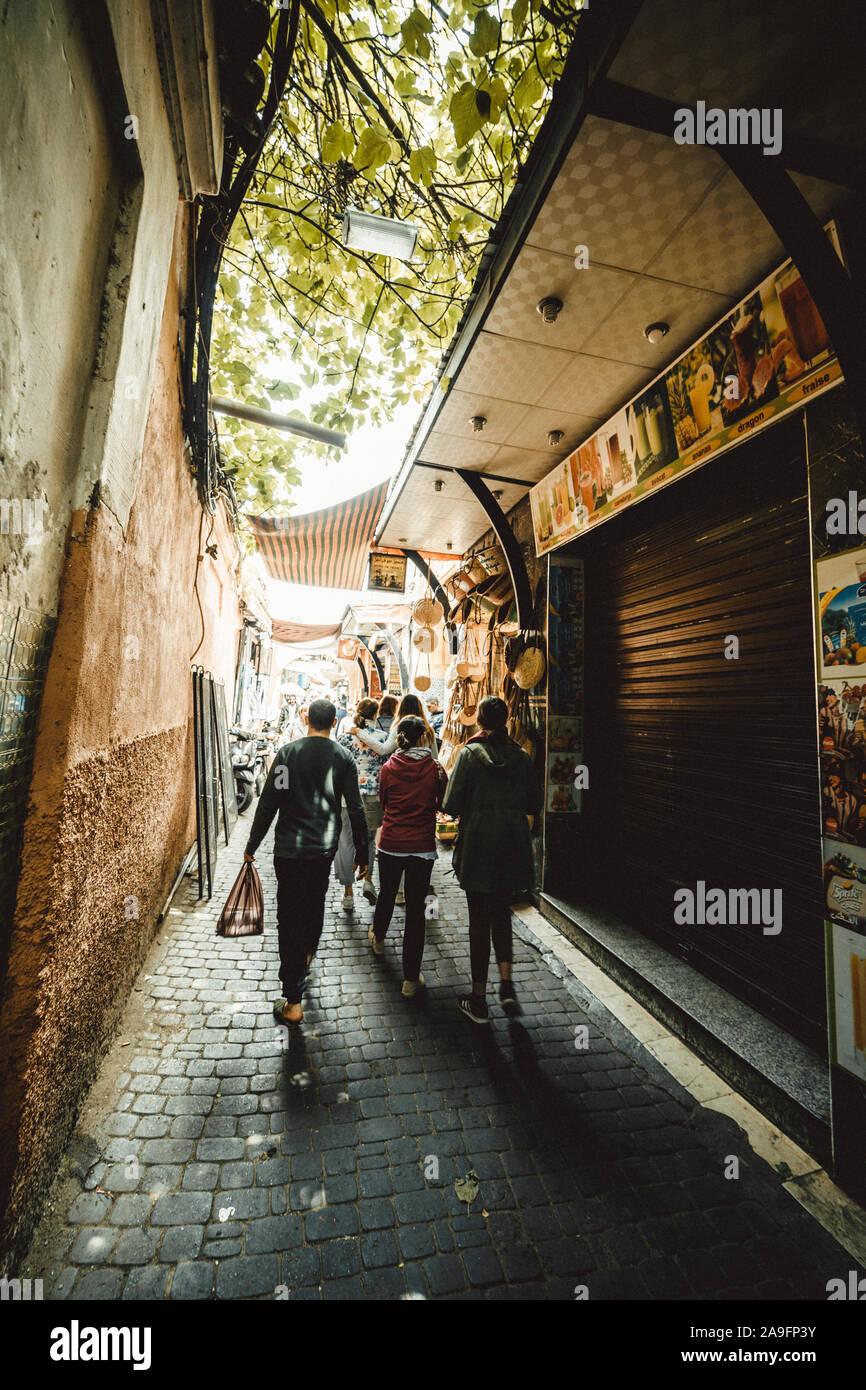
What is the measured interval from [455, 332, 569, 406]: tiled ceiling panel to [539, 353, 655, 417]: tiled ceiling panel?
0.30ft

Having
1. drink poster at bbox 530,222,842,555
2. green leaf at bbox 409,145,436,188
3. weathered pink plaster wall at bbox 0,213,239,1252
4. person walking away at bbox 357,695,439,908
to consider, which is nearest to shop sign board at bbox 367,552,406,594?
person walking away at bbox 357,695,439,908

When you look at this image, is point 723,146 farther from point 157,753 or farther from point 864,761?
point 157,753

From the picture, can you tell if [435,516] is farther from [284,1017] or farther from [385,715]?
[284,1017]

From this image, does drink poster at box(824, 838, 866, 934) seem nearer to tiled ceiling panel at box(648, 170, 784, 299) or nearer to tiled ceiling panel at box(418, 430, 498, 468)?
tiled ceiling panel at box(648, 170, 784, 299)

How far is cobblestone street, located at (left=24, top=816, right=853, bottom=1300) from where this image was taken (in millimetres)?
1895

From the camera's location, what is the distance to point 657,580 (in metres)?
4.50

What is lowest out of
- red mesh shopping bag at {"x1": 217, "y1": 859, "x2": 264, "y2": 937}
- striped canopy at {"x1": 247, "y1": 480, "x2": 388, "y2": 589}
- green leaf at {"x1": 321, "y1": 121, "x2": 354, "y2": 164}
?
red mesh shopping bag at {"x1": 217, "y1": 859, "x2": 264, "y2": 937}

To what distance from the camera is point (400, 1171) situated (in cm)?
231

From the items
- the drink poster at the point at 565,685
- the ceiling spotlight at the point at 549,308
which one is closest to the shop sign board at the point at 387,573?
the drink poster at the point at 565,685

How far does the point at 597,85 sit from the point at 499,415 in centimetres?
250

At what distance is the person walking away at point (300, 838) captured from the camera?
132 inches

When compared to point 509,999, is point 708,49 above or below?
above

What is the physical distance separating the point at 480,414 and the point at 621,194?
2085 mm

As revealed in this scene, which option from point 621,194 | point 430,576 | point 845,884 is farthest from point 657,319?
Result: point 430,576
